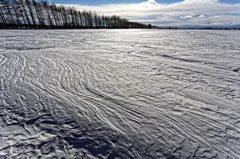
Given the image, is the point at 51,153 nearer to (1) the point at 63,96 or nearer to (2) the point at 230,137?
(1) the point at 63,96

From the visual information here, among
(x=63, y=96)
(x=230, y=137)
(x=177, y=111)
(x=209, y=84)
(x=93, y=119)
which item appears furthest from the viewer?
(x=209, y=84)

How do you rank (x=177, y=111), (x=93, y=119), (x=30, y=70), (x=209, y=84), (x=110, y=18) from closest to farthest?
(x=93, y=119) → (x=177, y=111) → (x=209, y=84) → (x=30, y=70) → (x=110, y=18)

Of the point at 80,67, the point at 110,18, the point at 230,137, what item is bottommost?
the point at 230,137

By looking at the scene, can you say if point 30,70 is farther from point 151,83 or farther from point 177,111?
point 177,111

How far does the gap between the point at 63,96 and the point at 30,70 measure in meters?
3.31

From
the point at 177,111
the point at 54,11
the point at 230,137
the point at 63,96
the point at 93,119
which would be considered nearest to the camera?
the point at 230,137

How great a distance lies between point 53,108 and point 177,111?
3504mm

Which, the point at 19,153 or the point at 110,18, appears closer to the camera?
the point at 19,153

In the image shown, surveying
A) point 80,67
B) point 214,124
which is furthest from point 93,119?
point 80,67

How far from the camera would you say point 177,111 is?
10.6 feet

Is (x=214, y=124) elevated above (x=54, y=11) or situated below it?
below

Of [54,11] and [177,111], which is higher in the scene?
[54,11]

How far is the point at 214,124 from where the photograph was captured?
2811 mm

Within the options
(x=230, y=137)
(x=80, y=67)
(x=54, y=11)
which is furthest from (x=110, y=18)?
(x=230, y=137)
